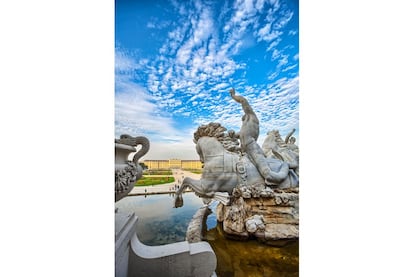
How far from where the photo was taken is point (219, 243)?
1246 millimetres

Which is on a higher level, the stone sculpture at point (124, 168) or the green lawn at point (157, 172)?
the stone sculpture at point (124, 168)

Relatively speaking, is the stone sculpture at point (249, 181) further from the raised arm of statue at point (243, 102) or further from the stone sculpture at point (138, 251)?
the stone sculpture at point (138, 251)

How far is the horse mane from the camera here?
1.17m

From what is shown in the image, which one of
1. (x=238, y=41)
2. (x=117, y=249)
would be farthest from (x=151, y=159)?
(x=238, y=41)

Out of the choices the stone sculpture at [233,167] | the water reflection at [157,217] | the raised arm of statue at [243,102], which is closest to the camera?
the water reflection at [157,217]

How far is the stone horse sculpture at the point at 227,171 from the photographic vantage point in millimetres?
1386

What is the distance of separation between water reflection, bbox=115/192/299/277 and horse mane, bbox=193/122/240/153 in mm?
464

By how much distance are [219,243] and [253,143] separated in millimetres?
791

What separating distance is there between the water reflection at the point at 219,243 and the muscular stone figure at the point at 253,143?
489mm

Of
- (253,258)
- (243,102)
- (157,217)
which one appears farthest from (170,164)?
(253,258)

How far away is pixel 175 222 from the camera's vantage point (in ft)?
3.59

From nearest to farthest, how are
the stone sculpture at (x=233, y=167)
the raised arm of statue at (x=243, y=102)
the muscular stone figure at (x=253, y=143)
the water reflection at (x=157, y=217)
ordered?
the water reflection at (x=157, y=217) → the raised arm of statue at (x=243, y=102) → the muscular stone figure at (x=253, y=143) → the stone sculpture at (x=233, y=167)

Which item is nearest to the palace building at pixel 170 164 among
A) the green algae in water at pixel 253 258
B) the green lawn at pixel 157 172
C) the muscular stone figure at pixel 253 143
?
the green lawn at pixel 157 172

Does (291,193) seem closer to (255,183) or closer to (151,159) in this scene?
(255,183)
